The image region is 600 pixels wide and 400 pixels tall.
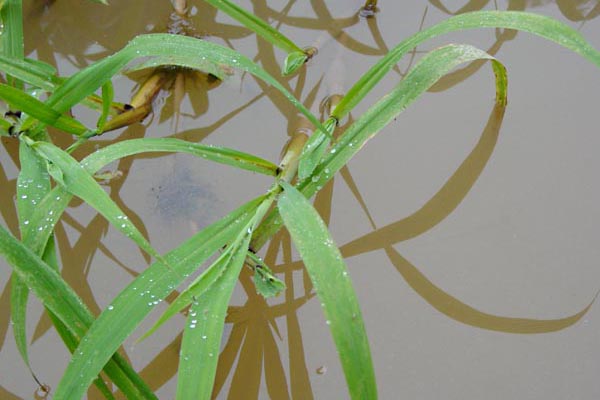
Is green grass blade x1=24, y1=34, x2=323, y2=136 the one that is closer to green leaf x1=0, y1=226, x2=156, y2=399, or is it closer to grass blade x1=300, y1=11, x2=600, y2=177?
grass blade x1=300, y1=11, x2=600, y2=177

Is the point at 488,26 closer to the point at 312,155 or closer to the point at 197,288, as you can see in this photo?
the point at 312,155

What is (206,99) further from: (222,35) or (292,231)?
(292,231)

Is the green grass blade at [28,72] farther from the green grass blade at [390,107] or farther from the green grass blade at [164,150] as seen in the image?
the green grass blade at [390,107]

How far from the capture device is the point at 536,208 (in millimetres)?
996

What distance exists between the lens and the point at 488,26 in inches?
35.4

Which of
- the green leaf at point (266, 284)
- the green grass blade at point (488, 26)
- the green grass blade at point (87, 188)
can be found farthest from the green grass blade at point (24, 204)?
the green grass blade at point (488, 26)

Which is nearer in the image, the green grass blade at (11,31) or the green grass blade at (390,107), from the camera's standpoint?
the green grass blade at (390,107)

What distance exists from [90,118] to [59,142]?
66mm

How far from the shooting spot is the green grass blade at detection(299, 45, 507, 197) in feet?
2.96

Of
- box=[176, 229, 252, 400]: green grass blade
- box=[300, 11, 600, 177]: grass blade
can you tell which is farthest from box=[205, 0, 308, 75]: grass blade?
box=[176, 229, 252, 400]: green grass blade

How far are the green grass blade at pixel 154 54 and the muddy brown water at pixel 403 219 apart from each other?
23 centimetres

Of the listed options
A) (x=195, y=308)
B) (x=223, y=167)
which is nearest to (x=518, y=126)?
(x=223, y=167)

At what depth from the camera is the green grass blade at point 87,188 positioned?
0.74 metres

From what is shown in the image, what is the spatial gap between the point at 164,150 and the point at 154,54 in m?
0.12
